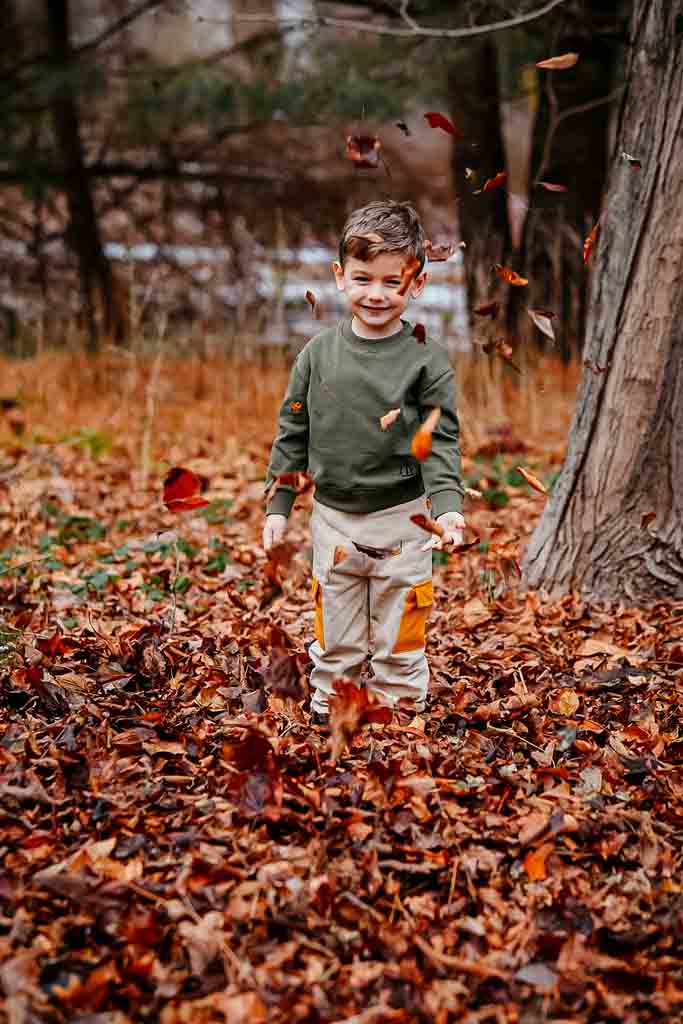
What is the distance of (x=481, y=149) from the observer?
26.2ft

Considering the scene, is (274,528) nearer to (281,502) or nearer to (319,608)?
(281,502)

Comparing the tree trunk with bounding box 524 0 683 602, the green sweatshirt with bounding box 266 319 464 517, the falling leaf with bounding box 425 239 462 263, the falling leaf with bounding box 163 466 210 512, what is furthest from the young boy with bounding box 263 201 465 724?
the tree trunk with bounding box 524 0 683 602

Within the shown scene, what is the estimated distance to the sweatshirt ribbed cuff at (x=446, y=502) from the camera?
2.56 metres

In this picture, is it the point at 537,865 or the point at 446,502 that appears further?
the point at 446,502

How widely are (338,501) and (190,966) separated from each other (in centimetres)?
121

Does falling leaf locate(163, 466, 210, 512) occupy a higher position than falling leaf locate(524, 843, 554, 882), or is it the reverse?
falling leaf locate(163, 466, 210, 512)

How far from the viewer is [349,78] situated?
709 cm

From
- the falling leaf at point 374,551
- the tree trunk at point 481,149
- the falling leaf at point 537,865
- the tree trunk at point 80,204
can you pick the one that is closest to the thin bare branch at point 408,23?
the falling leaf at point 374,551

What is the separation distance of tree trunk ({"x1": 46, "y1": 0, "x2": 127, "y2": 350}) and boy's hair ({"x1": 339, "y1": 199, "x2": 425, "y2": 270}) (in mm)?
6322

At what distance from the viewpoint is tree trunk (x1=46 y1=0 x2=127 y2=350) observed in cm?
884

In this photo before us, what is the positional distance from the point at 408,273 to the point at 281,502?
0.73 m

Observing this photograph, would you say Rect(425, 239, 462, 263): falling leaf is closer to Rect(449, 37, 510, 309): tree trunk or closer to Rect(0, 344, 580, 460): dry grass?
Rect(0, 344, 580, 460): dry grass

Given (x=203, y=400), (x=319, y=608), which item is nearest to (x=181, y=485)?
(x=319, y=608)

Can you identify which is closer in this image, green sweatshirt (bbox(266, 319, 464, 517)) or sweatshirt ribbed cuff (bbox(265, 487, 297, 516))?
green sweatshirt (bbox(266, 319, 464, 517))
